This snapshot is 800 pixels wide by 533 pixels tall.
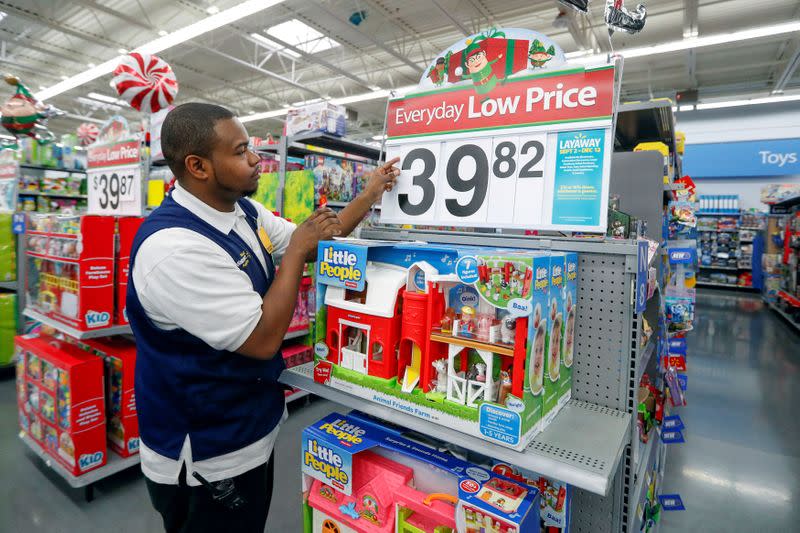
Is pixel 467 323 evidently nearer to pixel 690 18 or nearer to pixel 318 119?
pixel 318 119

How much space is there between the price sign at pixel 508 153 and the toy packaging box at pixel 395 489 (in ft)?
2.38

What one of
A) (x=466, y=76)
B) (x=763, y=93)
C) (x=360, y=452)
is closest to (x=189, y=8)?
(x=466, y=76)

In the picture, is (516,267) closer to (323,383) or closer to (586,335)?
(586,335)

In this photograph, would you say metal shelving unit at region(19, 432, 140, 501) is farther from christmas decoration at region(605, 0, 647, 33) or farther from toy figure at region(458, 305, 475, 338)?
christmas decoration at region(605, 0, 647, 33)

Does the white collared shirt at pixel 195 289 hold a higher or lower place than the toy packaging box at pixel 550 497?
higher

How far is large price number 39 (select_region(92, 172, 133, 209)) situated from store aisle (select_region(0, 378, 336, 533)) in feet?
5.93

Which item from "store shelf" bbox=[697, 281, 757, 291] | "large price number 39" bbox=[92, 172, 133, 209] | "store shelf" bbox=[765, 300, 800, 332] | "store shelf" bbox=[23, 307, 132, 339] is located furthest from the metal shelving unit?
"store shelf" bbox=[697, 281, 757, 291]

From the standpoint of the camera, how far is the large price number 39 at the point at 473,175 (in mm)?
1346

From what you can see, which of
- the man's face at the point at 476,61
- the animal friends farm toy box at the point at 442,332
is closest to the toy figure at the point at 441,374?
the animal friends farm toy box at the point at 442,332

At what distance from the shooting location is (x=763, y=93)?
11555mm

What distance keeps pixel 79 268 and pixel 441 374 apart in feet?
7.16

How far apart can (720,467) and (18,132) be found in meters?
6.80

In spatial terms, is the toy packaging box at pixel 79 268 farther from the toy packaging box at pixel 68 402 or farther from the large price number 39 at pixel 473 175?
the large price number 39 at pixel 473 175

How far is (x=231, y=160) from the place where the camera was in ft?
4.06
